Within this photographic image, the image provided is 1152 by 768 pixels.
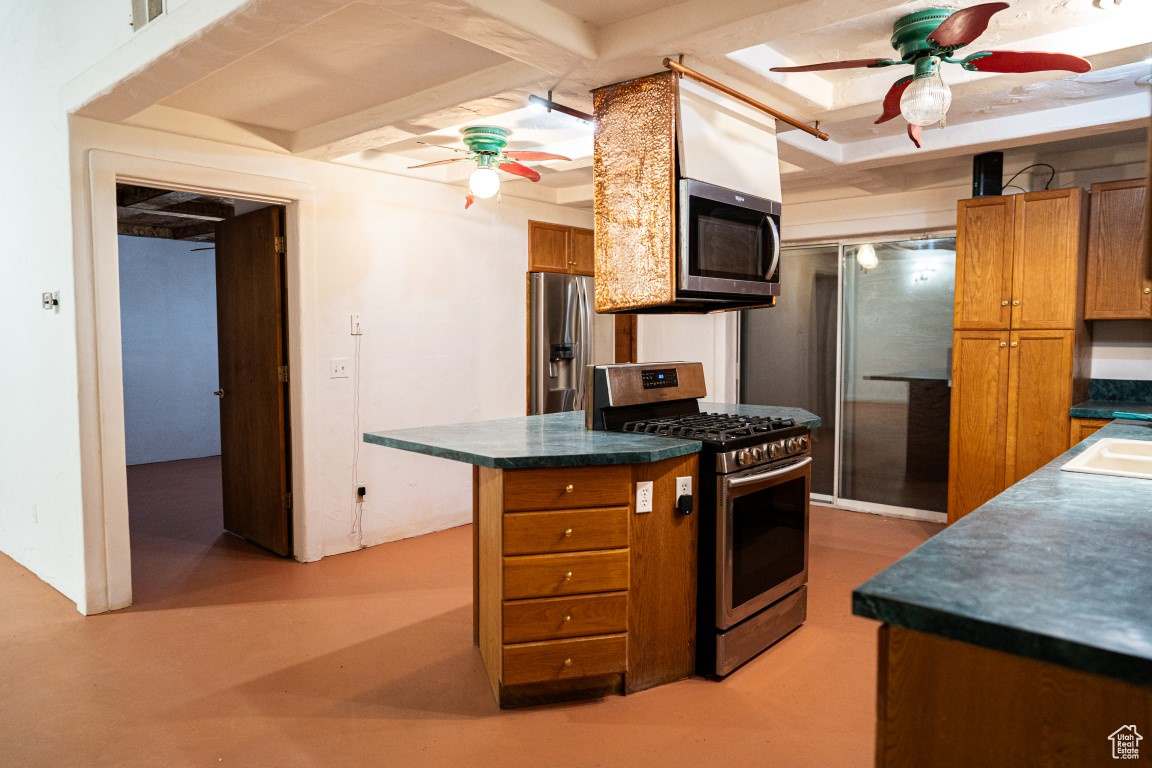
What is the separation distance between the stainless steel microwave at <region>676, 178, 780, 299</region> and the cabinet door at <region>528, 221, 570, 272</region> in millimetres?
2542

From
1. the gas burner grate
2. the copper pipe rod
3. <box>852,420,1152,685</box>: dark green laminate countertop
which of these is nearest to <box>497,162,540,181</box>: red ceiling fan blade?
the copper pipe rod

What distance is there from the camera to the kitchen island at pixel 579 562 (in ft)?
8.13

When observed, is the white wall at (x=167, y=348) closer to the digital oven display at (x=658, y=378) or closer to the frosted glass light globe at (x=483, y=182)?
the frosted glass light globe at (x=483, y=182)

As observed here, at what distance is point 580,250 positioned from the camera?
19.2 feet

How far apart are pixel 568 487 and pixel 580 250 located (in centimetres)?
364

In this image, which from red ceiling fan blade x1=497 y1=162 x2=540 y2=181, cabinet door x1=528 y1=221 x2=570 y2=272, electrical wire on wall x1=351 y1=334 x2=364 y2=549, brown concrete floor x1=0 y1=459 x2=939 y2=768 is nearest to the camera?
brown concrete floor x1=0 y1=459 x2=939 y2=768

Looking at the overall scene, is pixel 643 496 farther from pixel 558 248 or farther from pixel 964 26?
pixel 558 248

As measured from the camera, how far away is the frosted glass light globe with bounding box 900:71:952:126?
240 centimetres

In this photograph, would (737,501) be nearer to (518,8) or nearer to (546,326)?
(518,8)

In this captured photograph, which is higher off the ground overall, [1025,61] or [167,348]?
[1025,61]

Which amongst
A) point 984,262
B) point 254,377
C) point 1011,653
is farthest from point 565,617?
point 984,262

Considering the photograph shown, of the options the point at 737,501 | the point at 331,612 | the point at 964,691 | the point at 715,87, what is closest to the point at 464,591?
the point at 331,612

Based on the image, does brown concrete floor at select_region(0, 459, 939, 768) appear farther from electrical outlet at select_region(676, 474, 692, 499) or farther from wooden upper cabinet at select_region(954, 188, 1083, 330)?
wooden upper cabinet at select_region(954, 188, 1083, 330)

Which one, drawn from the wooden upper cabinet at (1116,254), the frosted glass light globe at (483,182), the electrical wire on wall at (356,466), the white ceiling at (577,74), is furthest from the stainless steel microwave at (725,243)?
the electrical wire on wall at (356,466)
